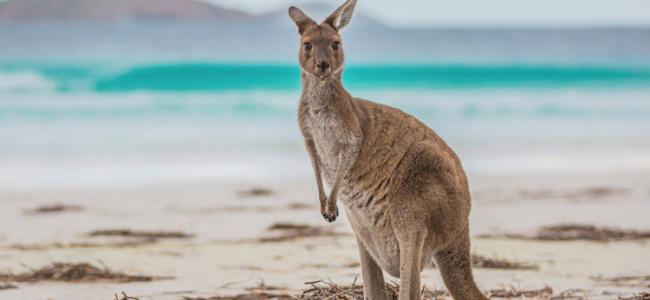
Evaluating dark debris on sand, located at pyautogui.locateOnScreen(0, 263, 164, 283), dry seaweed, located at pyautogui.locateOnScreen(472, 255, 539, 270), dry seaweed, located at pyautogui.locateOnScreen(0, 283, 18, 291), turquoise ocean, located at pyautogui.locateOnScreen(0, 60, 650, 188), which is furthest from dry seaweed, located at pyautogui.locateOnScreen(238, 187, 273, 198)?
dry seaweed, located at pyautogui.locateOnScreen(0, 283, 18, 291)

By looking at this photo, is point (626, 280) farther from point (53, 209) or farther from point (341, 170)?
point (53, 209)

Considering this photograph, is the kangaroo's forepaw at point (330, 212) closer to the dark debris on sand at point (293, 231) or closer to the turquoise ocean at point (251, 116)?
the dark debris on sand at point (293, 231)

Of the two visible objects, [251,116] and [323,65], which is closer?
[323,65]

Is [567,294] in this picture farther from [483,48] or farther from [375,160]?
[483,48]

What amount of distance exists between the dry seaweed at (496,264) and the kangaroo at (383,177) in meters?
2.28

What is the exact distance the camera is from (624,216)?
31.9ft

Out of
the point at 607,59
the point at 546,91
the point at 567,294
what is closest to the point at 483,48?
the point at 607,59

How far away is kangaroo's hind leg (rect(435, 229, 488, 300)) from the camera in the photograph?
4.62 meters

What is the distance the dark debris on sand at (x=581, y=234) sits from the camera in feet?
27.5

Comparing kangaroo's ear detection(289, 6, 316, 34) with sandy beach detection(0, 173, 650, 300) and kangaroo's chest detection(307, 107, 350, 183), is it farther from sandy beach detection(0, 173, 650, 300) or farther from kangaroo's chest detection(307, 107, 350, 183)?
sandy beach detection(0, 173, 650, 300)

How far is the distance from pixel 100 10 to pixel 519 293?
38.1m

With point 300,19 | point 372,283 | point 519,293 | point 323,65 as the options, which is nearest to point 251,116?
point 519,293

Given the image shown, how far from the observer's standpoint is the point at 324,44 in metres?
4.32

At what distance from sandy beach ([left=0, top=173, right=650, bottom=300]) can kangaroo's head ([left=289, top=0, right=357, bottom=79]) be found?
62.0 inches
